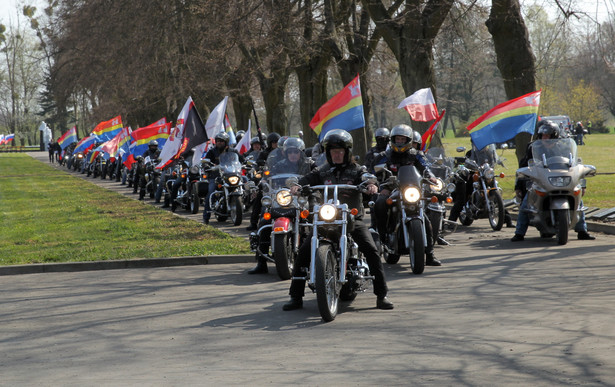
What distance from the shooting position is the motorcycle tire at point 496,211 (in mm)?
15211

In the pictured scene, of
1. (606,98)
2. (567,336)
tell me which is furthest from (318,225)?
(606,98)

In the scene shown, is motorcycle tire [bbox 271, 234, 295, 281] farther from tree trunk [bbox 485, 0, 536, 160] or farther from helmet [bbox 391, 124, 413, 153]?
tree trunk [bbox 485, 0, 536, 160]

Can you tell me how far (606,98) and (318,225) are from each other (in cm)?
8603

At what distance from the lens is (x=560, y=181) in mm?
12875

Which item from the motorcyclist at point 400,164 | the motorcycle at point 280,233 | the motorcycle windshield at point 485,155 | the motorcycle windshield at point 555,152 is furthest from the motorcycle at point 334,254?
the motorcycle windshield at point 485,155

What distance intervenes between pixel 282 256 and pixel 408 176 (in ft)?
5.63

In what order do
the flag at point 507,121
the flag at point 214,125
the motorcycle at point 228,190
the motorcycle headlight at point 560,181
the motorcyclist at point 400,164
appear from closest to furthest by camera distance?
1. the motorcyclist at point 400,164
2. the motorcycle headlight at point 560,181
3. the flag at point 507,121
4. the motorcycle at point 228,190
5. the flag at point 214,125

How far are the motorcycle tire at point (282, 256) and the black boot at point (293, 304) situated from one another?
1.85 m

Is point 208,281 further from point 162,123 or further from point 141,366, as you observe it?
point 162,123

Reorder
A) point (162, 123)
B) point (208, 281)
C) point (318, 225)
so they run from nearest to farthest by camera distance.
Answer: point (318, 225)
point (208, 281)
point (162, 123)

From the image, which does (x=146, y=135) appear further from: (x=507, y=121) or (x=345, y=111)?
(x=507, y=121)

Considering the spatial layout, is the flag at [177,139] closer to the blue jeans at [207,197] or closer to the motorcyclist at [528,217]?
the blue jeans at [207,197]

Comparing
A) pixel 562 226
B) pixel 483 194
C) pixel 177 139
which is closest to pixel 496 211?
pixel 483 194

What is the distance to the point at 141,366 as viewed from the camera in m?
6.18
